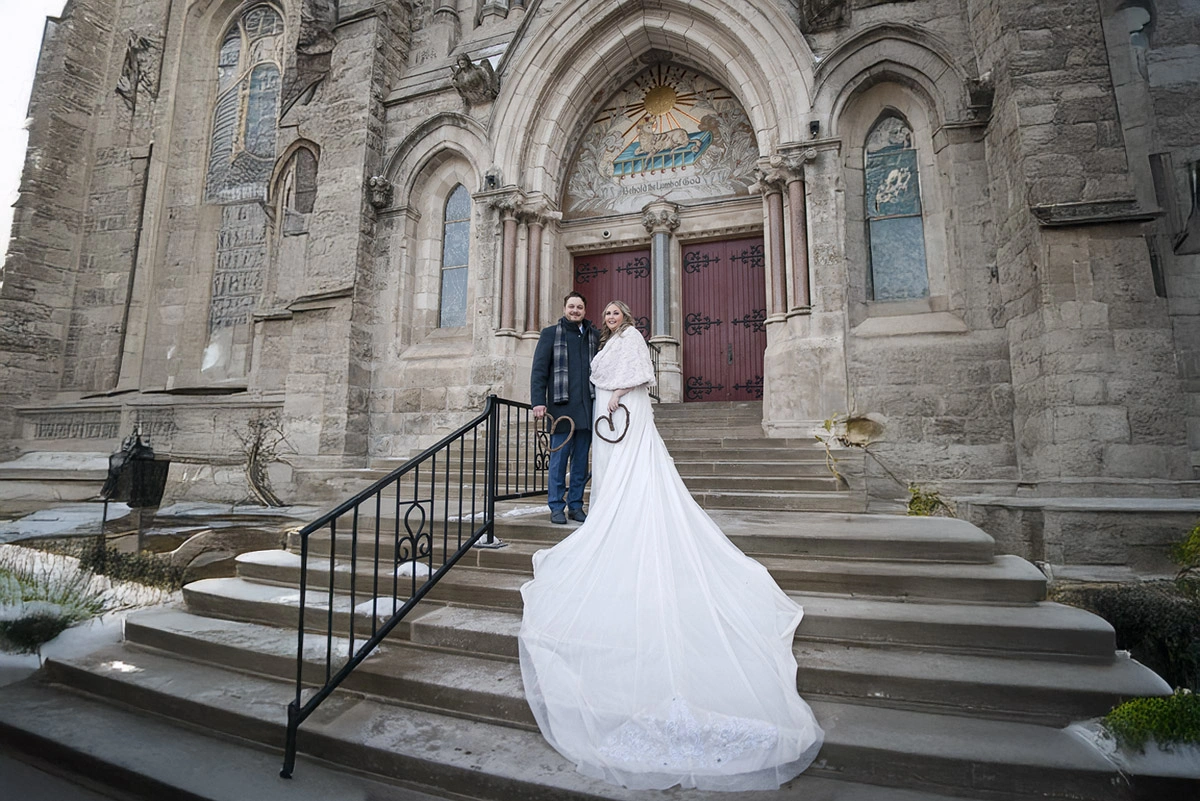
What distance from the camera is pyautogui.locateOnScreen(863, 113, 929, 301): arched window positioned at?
6754mm

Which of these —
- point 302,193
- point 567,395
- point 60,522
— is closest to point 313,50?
point 302,193

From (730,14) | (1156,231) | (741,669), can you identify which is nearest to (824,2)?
(730,14)

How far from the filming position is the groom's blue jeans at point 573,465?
13.8ft

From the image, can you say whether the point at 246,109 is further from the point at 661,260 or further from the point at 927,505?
the point at 927,505

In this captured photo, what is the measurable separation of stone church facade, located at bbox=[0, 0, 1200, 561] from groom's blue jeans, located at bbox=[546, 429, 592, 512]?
10.5 ft

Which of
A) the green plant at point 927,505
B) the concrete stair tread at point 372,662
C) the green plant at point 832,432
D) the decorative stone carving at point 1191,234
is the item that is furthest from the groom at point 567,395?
the decorative stone carving at point 1191,234

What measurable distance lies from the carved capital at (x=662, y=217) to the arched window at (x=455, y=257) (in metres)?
2.77

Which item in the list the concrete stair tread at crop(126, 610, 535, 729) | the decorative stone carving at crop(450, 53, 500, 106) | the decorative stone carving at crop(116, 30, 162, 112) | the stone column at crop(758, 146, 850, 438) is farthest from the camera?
the decorative stone carving at crop(116, 30, 162, 112)

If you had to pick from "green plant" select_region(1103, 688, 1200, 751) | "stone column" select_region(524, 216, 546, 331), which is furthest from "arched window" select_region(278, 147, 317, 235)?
"green plant" select_region(1103, 688, 1200, 751)

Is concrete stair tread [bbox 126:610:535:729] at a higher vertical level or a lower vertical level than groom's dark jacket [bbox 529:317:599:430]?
lower

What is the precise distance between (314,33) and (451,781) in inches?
408

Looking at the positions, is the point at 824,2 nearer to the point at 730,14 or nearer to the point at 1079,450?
the point at 730,14

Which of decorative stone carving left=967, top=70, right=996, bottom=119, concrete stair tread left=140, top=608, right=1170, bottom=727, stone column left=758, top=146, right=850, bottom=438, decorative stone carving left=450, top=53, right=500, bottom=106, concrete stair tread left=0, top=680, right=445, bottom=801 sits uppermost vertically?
decorative stone carving left=450, top=53, right=500, bottom=106

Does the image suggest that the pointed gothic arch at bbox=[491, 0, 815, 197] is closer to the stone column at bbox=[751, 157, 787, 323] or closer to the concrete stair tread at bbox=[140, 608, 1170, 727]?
the stone column at bbox=[751, 157, 787, 323]
